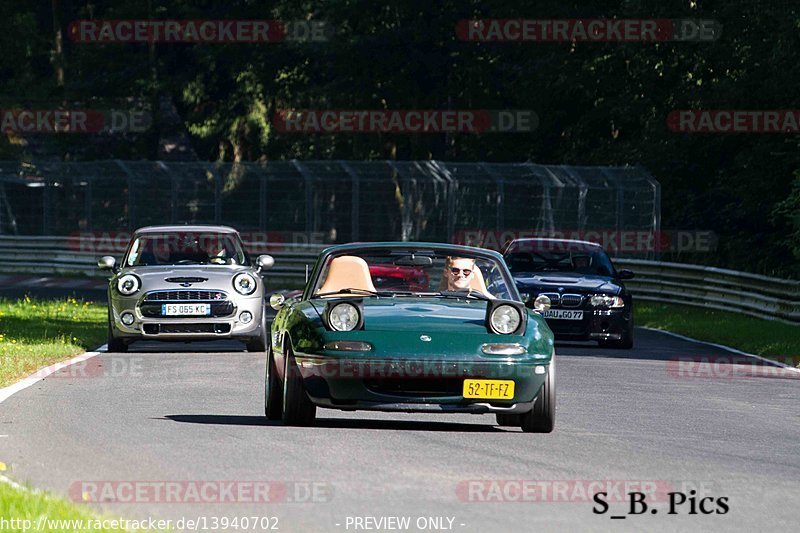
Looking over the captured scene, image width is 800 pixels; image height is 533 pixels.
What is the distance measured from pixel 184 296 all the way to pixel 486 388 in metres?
8.78

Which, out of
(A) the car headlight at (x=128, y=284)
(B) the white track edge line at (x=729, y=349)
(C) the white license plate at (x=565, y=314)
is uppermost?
(A) the car headlight at (x=128, y=284)

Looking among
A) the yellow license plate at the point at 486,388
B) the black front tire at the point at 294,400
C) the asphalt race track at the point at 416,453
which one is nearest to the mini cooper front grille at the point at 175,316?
the asphalt race track at the point at 416,453

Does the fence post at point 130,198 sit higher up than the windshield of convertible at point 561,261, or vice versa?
the fence post at point 130,198

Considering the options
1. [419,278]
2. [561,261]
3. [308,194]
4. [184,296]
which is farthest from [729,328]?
[308,194]

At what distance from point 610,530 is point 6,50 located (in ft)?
217

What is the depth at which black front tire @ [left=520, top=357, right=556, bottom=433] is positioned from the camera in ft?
40.3

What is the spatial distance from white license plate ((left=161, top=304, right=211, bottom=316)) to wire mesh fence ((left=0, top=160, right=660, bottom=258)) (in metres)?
17.3

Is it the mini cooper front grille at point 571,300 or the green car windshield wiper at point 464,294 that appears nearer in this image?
the green car windshield wiper at point 464,294

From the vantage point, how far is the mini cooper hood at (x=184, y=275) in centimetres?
2034

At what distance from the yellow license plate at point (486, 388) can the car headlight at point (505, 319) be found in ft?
1.35

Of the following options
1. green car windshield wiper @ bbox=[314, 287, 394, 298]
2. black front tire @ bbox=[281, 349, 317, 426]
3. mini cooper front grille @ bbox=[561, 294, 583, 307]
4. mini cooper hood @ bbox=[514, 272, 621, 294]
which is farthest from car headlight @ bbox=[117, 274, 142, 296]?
black front tire @ bbox=[281, 349, 317, 426]

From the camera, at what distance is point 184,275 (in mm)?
20469

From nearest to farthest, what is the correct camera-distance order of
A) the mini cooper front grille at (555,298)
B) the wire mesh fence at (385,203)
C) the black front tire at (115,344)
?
the black front tire at (115,344)
the mini cooper front grille at (555,298)
the wire mesh fence at (385,203)

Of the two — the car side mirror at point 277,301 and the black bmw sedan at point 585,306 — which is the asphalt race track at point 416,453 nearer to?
the car side mirror at point 277,301
